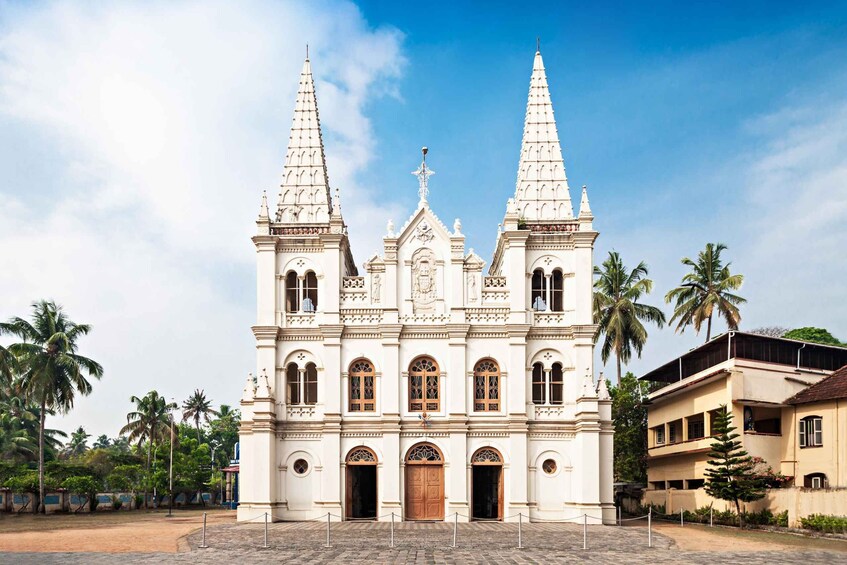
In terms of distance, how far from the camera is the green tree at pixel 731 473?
31219 mm

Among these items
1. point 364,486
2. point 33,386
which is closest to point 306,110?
point 364,486

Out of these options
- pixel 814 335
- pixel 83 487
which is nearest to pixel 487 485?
pixel 83 487

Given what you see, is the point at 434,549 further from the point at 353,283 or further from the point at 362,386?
the point at 353,283

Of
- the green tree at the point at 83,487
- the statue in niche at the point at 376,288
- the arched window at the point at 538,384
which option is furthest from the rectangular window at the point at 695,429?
the green tree at the point at 83,487

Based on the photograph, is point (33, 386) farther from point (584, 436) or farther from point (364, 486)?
point (584, 436)

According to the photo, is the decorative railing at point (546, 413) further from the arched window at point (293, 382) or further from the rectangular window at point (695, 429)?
the arched window at point (293, 382)

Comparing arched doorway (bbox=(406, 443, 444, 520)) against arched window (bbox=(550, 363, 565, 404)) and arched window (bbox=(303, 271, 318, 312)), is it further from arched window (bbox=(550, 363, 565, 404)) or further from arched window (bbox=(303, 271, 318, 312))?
arched window (bbox=(303, 271, 318, 312))

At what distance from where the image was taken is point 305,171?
124ft

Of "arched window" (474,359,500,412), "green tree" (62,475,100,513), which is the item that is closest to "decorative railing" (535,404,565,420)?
"arched window" (474,359,500,412)

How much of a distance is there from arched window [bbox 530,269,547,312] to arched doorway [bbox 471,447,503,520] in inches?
271

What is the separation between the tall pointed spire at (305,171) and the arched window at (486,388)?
9874 millimetres

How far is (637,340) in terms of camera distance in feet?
168

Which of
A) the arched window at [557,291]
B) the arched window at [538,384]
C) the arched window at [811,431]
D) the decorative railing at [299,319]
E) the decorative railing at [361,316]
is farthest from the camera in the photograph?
the arched window at [557,291]

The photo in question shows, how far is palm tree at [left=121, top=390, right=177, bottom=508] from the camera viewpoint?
210 feet
